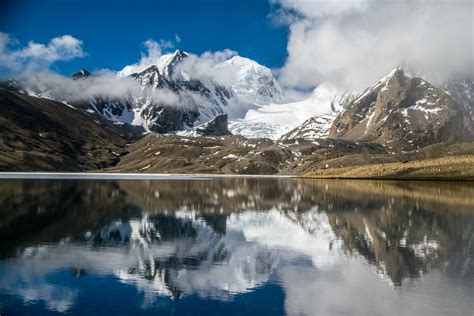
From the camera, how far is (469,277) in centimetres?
3597

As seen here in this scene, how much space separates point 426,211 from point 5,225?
6386 cm

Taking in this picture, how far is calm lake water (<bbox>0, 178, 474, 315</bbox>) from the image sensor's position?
28.9m

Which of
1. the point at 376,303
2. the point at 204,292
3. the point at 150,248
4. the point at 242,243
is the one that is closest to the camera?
the point at 376,303

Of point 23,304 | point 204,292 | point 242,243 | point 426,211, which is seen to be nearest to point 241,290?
point 204,292

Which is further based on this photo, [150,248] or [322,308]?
[150,248]

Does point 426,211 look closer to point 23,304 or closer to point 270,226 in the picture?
point 270,226

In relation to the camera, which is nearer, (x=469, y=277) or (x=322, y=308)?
(x=322, y=308)

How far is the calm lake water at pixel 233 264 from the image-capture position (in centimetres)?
2891

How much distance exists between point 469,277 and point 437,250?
11468 mm

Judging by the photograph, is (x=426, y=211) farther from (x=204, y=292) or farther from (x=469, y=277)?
(x=204, y=292)

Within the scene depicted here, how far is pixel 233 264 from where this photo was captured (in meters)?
40.7

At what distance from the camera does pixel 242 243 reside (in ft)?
171

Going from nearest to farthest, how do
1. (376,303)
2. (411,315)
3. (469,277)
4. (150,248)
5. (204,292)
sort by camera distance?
(411,315), (376,303), (204,292), (469,277), (150,248)

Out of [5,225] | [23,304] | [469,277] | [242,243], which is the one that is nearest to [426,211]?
[242,243]
